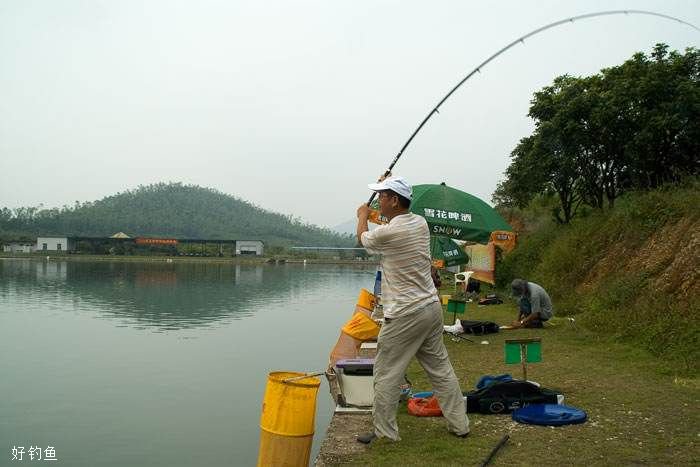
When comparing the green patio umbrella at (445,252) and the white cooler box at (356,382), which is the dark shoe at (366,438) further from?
the green patio umbrella at (445,252)

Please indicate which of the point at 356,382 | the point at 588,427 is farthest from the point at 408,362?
the point at 588,427

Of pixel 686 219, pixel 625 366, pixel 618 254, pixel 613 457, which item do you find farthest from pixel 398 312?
pixel 618 254

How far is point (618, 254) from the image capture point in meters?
12.5

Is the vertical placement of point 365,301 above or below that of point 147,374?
above

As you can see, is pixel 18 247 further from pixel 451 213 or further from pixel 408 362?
pixel 408 362

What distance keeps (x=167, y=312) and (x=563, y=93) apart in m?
13.0

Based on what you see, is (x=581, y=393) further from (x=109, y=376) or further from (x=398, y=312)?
(x=109, y=376)

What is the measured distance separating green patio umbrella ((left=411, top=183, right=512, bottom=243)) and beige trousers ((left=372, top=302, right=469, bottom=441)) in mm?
4355

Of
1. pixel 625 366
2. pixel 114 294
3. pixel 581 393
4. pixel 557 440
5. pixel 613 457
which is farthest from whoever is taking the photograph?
pixel 114 294

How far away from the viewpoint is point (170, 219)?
159250 millimetres

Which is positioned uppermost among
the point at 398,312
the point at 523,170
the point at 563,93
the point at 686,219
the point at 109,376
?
the point at 563,93

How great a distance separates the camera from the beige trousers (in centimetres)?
419

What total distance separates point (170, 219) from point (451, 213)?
15744 cm

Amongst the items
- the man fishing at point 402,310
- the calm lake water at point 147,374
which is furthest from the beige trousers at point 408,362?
the calm lake water at point 147,374
